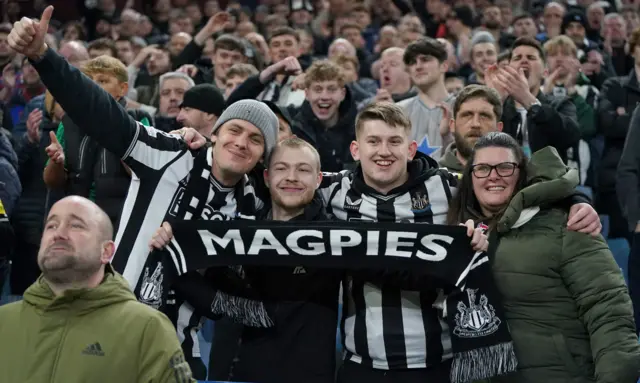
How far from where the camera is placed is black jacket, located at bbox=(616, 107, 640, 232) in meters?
7.05

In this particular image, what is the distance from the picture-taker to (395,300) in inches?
195

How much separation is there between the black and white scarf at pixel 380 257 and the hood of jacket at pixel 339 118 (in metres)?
3.29

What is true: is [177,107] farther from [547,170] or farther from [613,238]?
[547,170]

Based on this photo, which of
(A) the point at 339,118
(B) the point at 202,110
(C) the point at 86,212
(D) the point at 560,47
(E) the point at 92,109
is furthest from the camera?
(D) the point at 560,47

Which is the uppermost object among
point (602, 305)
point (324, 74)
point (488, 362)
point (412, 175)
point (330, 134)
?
point (324, 74)

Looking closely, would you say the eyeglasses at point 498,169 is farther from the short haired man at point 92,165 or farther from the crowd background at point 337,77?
the short haired man at point 92,165

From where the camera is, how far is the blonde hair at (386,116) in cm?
522

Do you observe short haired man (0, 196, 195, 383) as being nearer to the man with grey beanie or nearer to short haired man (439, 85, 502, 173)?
the man with grey beanie

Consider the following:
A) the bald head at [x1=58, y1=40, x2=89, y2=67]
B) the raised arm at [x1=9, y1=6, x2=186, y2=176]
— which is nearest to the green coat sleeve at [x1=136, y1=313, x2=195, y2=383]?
the raised arm at [x1=9, y1=6, x2=186, y2=176]

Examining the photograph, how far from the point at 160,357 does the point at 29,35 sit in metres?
1.65

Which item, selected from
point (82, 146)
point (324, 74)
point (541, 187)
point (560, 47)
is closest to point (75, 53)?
point (324, 74)

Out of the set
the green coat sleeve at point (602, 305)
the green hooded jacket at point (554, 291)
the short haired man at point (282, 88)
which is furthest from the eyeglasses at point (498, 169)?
the short haired man at point (282, 88)

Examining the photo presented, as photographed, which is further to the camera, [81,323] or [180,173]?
[180,173]

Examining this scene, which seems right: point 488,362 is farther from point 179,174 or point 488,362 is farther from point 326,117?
point 326,117
